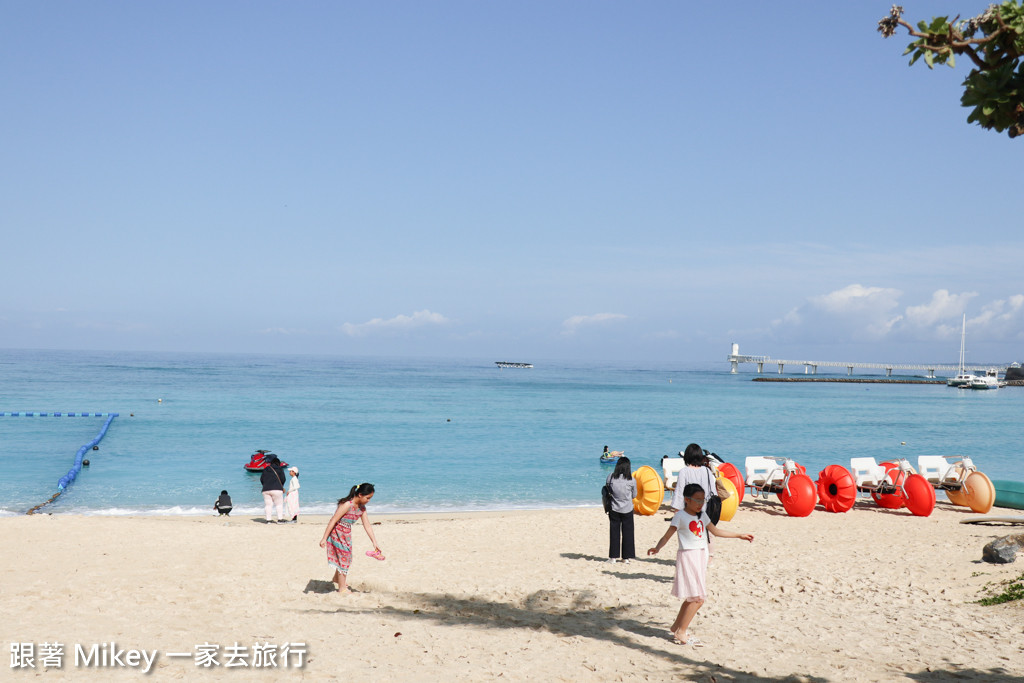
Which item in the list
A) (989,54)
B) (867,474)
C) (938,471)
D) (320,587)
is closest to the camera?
(989,54)

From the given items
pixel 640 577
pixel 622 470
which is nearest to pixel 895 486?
pixel 622 470

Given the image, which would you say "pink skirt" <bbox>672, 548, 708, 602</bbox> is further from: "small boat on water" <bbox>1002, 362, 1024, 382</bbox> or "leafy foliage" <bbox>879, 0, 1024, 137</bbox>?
"small boat on water" <bbox>1002, 362, 1024, 382</bbox>

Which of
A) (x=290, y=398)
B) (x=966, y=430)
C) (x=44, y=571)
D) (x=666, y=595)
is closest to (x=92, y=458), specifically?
(x=44, y=571)

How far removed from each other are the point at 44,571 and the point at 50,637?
144 inches

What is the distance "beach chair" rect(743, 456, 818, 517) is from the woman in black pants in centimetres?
579

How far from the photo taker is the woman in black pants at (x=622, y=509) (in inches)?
451

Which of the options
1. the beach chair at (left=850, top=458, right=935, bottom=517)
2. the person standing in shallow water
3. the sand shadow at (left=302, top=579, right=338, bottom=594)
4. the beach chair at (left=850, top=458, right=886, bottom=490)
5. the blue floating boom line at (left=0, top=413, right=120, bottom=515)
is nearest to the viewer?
the sand shadow at (left=302, top=579, right=338, bottom=594)

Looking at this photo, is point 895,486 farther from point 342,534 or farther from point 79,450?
point 79,450

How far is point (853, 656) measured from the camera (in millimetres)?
7246

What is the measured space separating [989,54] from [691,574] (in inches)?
202

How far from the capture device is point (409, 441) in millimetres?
41094

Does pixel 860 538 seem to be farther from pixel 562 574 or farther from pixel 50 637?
pixel 50 637

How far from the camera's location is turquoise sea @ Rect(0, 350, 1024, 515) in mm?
25094

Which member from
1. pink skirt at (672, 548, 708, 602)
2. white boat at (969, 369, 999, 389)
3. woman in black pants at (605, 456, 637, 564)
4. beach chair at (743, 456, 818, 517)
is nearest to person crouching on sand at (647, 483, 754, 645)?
pink skirt at (672, 548, 708, 602)
